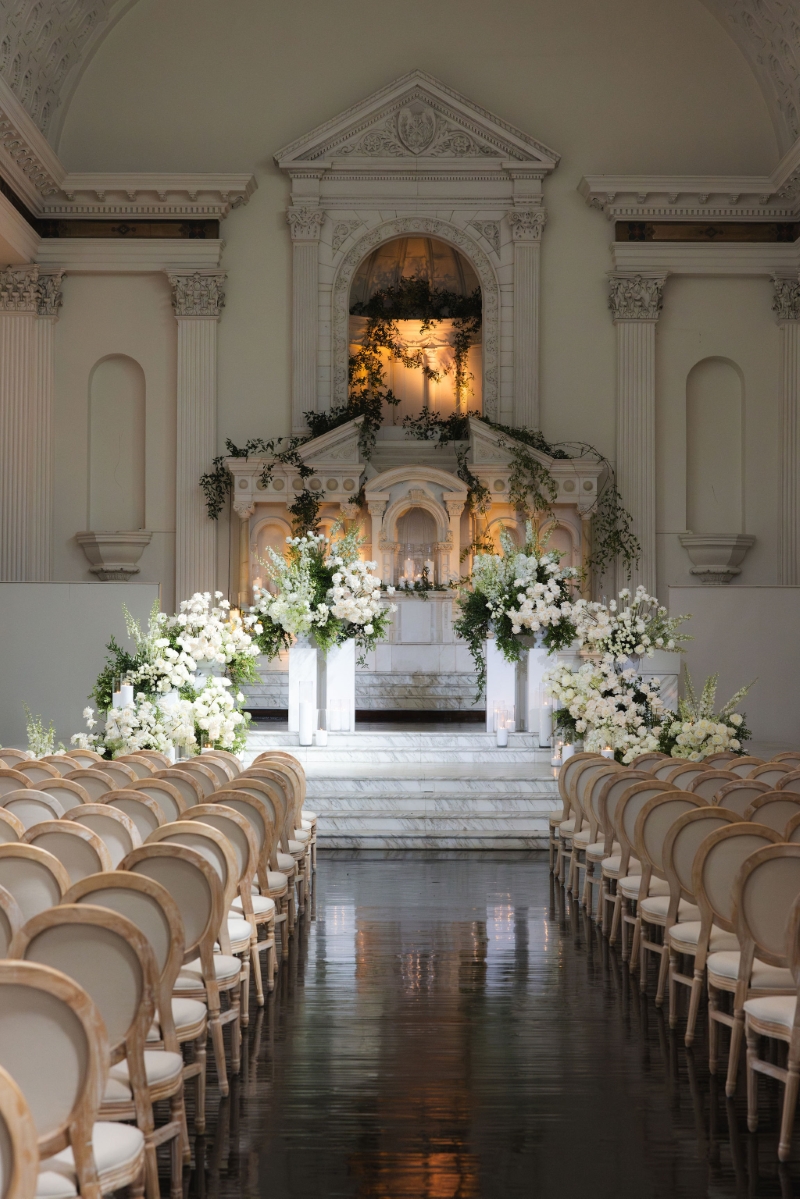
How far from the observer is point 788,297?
674 inches

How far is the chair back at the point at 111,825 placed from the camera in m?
5.08

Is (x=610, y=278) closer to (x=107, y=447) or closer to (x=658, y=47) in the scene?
(x=658, y=47)

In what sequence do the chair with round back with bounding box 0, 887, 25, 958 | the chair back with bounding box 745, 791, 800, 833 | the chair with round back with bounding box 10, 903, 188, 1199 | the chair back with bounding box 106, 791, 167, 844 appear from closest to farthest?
the chair with round back with bounding box 10, 903, 188, 1199
the chair with round back with bounding box 0, 887, 25, 958
the chair back with bounding box 745, 791, 800, 833
the chair back with bounding box 106, 791, 167, 844

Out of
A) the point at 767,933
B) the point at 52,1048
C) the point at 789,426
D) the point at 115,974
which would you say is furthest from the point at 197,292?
the point at 52,1048

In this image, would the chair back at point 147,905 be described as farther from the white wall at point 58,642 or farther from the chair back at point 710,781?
the white wall at point 58,642

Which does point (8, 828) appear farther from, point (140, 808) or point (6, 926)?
point (6, 926)

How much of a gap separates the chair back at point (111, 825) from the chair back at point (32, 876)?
3.46 feet

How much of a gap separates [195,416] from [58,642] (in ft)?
16.0

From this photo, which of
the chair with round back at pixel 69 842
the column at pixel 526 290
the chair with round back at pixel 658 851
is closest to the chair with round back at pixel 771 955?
the chair with round back at pixel 658 851

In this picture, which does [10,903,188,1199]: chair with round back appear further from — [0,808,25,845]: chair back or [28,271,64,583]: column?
[28,271,64,583]: column

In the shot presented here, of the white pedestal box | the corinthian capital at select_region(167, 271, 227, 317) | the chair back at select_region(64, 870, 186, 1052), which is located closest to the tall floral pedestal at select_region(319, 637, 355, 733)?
the white pedestal box

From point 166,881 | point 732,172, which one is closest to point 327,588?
point 166,881

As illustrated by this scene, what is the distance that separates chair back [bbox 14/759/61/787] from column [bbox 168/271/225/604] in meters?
10.1

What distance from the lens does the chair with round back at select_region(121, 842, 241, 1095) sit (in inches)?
162
